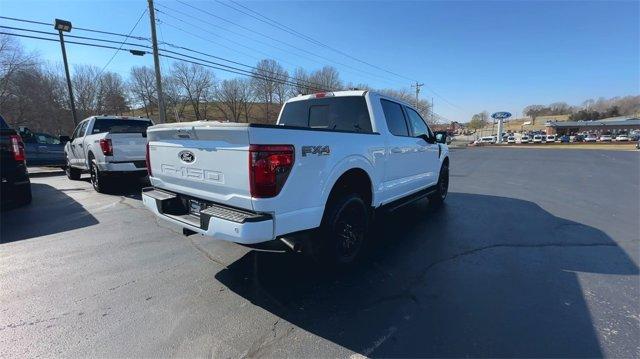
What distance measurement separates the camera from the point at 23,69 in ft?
121

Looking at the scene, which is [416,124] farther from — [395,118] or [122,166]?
[122,166]

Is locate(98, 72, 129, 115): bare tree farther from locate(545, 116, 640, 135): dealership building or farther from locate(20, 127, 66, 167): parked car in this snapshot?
locate(545, 116, 640, 135): dealership building

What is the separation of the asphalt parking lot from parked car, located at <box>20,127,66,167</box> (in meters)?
9.42

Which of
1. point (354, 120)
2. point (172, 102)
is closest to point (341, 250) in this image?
point (354, 120)

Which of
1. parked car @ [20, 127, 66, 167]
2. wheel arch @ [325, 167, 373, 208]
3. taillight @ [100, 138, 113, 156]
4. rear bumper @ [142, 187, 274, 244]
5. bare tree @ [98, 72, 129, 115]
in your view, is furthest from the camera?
bare tree @ [98, 72, 129, 115]

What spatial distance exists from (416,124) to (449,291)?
3286 mm

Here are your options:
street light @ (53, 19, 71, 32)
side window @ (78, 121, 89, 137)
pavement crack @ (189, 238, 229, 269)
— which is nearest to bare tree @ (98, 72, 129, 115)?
street light @ (53, 19, 71, 32)

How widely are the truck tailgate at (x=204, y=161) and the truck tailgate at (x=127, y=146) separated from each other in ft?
13.9

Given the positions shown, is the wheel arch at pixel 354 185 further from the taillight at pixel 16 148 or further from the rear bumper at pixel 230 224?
the taillight at pixel 16 148


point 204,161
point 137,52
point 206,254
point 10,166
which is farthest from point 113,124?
point 137,52

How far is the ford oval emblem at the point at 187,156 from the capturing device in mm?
3293

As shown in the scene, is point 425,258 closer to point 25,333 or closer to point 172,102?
point 25,333

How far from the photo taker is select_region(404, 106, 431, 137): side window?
553 centimetres

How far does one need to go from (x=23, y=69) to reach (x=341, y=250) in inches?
1940
